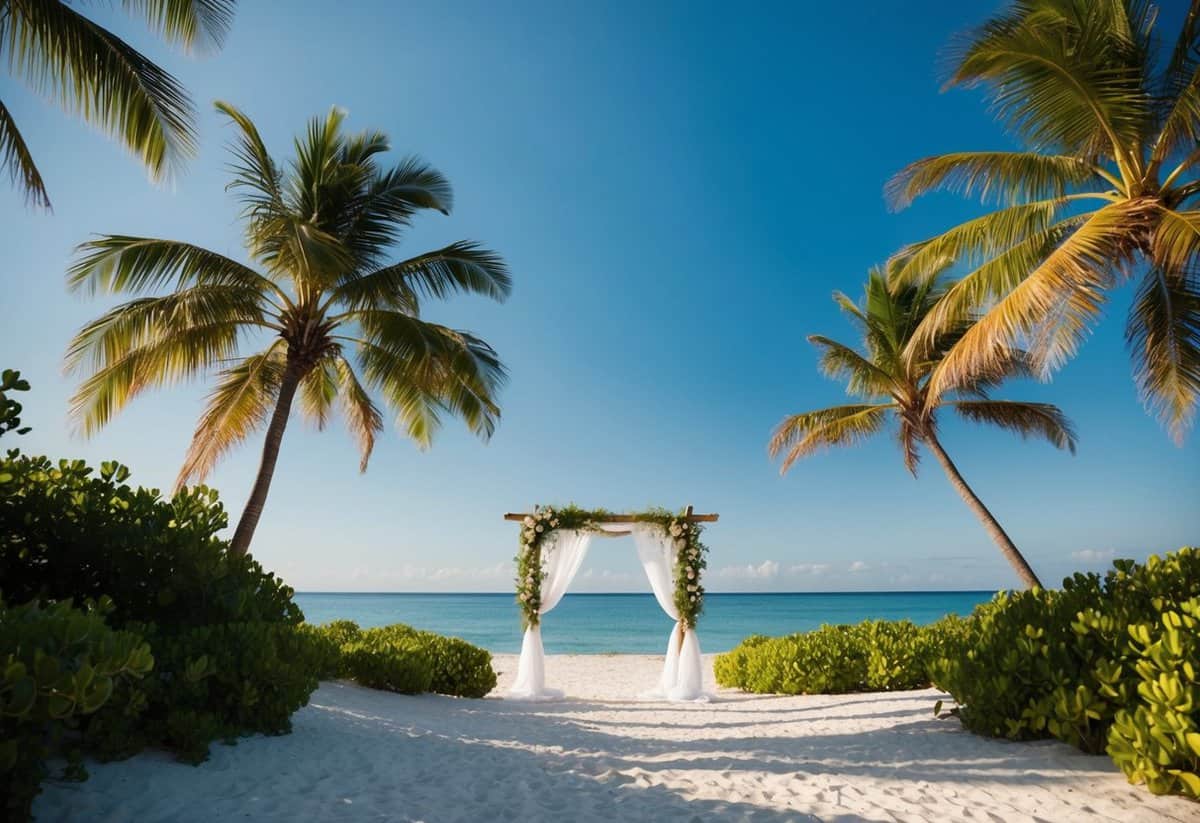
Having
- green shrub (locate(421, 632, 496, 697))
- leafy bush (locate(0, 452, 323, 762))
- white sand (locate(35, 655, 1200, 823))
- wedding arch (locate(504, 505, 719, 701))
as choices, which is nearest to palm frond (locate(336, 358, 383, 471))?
wedding arch (locate(504, 505, 719, 701))

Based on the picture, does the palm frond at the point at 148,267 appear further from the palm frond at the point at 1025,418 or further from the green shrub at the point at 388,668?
the palm frond at the point at 1025,418

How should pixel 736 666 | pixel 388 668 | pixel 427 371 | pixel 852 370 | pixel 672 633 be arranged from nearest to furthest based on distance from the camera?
pixel 388 668 < pixel 427 371 < pixel 672 633 < pixel 736 666 < pixel 852 370

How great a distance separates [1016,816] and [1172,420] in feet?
22.8

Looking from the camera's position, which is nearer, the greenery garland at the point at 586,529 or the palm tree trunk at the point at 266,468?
the palm tree trunk at the point at 266,468

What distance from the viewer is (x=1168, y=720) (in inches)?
134

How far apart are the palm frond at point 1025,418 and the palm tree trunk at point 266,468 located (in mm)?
11066

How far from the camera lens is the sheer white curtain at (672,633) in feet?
31.1

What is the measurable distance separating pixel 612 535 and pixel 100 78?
831cm

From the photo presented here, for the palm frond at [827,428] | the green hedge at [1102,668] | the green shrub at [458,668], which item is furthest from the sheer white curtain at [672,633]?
the green hedge at [1102,668]

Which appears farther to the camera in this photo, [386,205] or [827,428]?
[827,428]

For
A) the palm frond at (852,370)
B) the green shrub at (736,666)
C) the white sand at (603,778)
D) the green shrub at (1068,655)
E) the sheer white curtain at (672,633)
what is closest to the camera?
the white sand at (603,778)

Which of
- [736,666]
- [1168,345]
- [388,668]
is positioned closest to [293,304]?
[388,668]

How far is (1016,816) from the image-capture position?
353 cm

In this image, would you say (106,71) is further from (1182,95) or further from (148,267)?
(1182,95)
